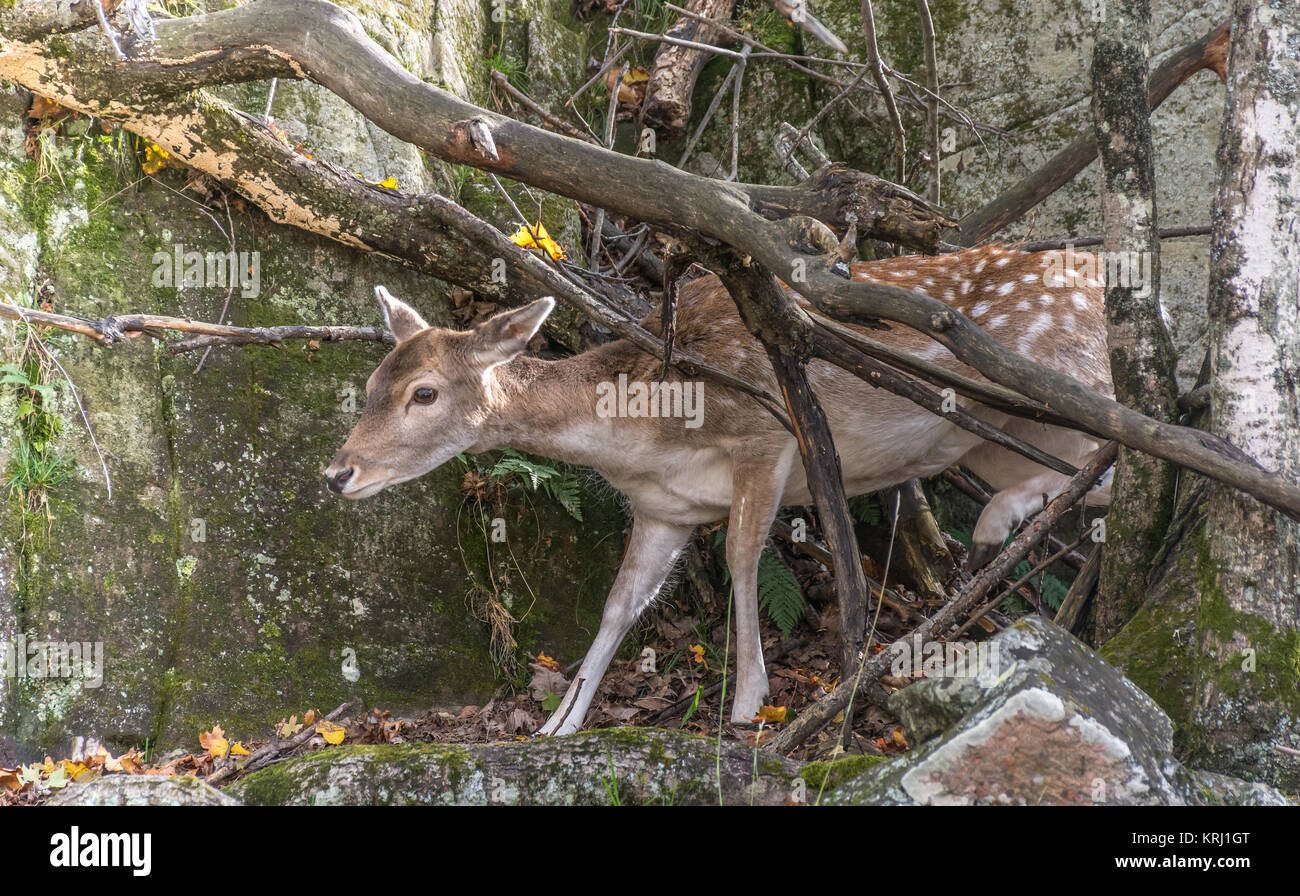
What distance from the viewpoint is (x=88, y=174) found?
574 centimetres

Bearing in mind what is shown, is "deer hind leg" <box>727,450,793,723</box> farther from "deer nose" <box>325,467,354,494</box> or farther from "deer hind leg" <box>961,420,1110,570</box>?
"deer nose" <box>325,467,354,494</box>

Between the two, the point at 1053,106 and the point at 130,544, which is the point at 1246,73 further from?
the point at 130,544

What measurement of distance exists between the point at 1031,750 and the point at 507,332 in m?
3.37

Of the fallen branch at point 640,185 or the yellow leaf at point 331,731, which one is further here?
the yellow leaf at point 331,731

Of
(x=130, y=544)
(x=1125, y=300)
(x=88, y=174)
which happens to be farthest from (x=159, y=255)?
(x=1125, y=300)

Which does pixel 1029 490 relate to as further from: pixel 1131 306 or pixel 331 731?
pixel 331 731

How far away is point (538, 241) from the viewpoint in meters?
6.33

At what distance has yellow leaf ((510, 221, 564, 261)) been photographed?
631cm

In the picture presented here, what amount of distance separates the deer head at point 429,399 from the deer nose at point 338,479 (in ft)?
0.15

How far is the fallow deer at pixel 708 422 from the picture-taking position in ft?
18.2

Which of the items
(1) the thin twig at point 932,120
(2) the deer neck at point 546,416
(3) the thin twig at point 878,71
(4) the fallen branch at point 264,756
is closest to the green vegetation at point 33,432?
(4) the fallen branch at point 264,756

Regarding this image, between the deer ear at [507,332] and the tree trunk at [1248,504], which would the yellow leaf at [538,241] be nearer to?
the deer ear at [507,332]

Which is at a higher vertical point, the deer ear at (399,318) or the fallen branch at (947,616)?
Answer: the deer ear at (399,318)

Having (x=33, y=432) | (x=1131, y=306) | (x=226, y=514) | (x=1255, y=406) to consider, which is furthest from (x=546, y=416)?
(x=1255, y=406)
